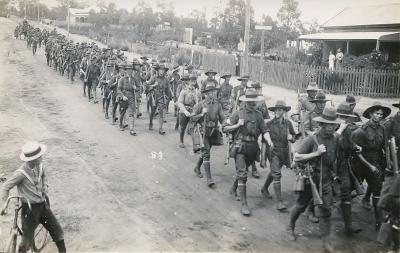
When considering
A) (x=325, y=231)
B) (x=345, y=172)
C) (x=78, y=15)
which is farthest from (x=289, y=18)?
(x=78, y=15)

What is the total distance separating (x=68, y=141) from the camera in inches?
487

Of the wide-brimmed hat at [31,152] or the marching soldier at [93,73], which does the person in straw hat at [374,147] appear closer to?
the wide-brimmed hat at [31,152]

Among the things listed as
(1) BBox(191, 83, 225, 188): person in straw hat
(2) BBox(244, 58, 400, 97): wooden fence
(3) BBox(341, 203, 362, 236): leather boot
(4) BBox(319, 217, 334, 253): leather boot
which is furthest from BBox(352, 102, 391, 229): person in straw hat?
(2) BBox(244, 58, 400, 97): wooden fence

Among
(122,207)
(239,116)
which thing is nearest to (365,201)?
(239,116)

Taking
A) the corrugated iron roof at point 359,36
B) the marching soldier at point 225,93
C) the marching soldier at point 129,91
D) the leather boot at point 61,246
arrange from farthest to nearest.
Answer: the corrugated iron roof at point 359,36, the marching soldier at point 225,93, the marching soldier at point 129,91, the leather boot at point 61,246

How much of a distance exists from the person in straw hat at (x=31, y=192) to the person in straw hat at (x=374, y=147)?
184 inches

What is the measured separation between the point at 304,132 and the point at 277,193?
152cm

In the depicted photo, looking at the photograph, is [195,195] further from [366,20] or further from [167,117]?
[366,20]

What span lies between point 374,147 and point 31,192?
5083mm

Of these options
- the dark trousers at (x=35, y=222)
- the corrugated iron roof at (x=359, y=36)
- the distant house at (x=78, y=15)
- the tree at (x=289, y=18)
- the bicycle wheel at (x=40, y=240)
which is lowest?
the bicycle wheel at (x=40, y=240)

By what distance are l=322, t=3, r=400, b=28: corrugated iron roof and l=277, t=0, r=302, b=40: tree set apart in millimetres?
2112

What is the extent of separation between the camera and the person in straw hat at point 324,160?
20.6ft

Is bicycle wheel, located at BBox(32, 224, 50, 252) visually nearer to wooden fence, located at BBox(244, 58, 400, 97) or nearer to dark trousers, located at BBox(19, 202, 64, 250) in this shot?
dark trousers, located at BBox(19, 202, 64, 250)

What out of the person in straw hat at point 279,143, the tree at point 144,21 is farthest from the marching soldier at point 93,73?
the tree at point 144,21
